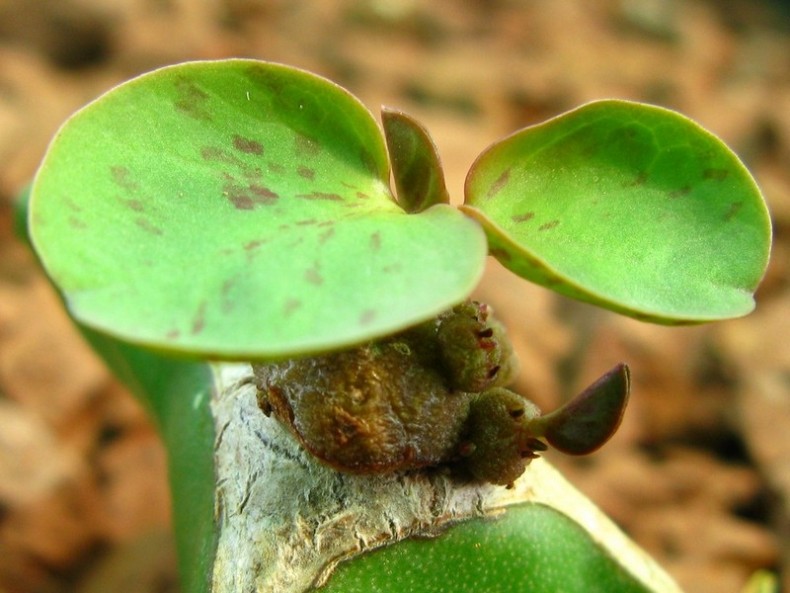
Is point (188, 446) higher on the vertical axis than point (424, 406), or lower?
lower

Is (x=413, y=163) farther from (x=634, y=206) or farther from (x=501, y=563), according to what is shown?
(x=501, y=563)

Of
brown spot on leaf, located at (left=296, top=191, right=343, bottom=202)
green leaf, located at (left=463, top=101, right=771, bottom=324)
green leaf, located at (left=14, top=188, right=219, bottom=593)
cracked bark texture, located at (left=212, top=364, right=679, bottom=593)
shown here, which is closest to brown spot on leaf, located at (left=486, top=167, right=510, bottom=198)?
green leaf, located at (left=463, top=101, right=771, bottom=324)

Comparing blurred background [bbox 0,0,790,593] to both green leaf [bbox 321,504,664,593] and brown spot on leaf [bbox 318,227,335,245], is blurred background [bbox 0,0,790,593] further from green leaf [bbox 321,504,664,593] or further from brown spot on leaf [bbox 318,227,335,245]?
brown spot on leaf [bbox 318,227,335,245]

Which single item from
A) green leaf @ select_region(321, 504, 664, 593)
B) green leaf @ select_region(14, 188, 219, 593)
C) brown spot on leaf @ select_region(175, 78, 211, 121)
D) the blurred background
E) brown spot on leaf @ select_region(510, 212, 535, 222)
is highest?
brown spot on leaf @ select_region(175, 78, 211, 121)

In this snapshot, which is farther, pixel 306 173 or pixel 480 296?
pixel 480 296

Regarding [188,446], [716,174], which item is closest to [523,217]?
[716,174]

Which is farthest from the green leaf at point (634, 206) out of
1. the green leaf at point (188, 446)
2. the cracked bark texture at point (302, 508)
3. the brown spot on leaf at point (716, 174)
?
the green leaf at point (188, 446)

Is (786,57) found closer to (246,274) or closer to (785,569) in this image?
(785,569)

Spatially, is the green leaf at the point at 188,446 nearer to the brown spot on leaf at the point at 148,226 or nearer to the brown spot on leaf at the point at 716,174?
the brown spot on leaf at the point at 148,226
